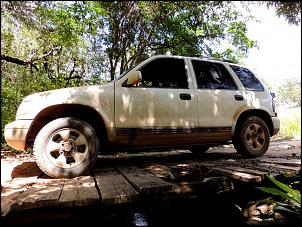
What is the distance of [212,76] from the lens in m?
3.85

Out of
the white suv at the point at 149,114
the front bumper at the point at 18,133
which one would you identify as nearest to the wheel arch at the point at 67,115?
the white suv at the point at 149,114

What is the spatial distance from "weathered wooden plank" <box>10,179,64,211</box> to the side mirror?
61.9 inches

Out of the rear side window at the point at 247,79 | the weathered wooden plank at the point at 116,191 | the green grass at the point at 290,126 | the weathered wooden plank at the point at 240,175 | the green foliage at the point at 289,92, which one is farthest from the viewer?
the green foliage at the point at 289,92

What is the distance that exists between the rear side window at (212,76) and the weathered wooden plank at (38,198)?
2635mm

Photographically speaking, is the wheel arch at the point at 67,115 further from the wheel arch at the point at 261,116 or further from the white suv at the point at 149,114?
the wheel arch at the point at 261,116

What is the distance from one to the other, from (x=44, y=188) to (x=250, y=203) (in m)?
2.33

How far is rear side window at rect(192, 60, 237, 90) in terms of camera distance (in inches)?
145

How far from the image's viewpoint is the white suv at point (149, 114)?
263 cm

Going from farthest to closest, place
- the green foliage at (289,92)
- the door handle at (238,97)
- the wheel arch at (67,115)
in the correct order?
the green foliage at (289,92) → the door handle at (238,97) → the wheel arch at (67,115)

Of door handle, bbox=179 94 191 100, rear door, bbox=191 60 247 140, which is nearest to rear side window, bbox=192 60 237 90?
rear door, bbox=191 60 247 140

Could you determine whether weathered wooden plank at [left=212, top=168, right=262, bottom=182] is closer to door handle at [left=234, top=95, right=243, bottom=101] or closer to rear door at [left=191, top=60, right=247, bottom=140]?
rear door at [left=191, top=60, right=247, bottom=140]

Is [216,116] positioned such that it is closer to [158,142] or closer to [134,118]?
[158,142]

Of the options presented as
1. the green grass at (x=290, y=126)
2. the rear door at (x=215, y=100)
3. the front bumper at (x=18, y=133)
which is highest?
the rear door at (x=215, y=100)

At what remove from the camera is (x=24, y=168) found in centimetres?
325
